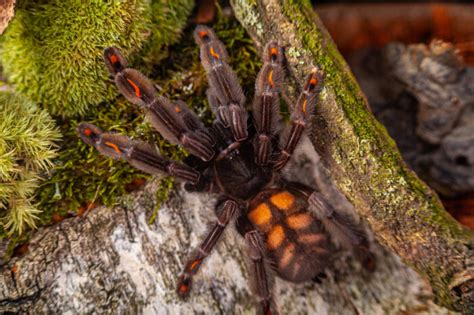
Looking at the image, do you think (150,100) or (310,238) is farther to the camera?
(310,238)

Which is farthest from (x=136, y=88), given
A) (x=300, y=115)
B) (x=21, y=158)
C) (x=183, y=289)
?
(x=183, y=289)

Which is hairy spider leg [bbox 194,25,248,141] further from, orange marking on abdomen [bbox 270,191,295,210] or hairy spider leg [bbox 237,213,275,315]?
hairy spider leg [bbox 237,213,275,315]

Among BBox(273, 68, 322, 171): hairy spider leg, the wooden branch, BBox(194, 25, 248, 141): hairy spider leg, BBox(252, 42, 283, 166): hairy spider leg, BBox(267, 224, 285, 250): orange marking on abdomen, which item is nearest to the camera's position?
the wooden branch

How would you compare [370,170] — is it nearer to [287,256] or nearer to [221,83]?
[287,256]

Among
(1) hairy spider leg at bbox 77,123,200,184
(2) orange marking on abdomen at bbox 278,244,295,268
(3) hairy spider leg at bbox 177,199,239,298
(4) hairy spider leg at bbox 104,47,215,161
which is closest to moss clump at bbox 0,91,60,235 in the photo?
(1) hairy spider leg at bbox 77,123,200,184

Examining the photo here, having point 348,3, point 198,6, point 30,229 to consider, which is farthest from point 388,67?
point 30,229

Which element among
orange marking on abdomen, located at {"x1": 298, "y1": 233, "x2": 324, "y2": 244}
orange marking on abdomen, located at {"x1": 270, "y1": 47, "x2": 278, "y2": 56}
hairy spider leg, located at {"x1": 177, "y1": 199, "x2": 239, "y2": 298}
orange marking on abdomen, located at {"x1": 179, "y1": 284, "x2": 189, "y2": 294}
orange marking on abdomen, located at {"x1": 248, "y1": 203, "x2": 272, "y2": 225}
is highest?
orange marking on abdomen, located at {"x1": 270, "y1": 47, "x2": 278, "y2": 56}
